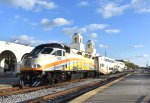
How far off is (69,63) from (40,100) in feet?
46.0

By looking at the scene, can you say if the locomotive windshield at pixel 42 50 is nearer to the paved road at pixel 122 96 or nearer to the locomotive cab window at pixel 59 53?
the locomotive cab window at pixel 59 53

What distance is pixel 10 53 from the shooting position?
57.1 meters

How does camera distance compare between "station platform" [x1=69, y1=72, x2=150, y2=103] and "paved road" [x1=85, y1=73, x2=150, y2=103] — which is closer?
"station platform" [x1=69, y1=72, x2=150, y2=103]

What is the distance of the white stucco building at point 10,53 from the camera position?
5083 centimetres

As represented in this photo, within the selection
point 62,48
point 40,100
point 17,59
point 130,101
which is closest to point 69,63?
point 62,48

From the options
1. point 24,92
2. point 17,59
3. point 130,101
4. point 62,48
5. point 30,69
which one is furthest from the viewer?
point 17,59

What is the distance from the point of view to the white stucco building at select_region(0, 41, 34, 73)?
2001 inches

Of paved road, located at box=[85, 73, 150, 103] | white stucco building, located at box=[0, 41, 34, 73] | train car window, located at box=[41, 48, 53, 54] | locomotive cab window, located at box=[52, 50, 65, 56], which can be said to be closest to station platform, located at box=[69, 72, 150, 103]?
paved road, located at box=[85, 73, 150, 103]

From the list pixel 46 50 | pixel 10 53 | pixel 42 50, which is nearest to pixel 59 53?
A: pixel 46 50

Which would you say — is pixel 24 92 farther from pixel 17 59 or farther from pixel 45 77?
pixel 17 59

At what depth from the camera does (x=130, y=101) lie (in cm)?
1356

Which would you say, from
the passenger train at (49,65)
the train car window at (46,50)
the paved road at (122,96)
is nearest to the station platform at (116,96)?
the paved road at (122,96)

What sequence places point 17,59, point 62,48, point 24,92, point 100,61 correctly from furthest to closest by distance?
point 17,59, point 100,61, point 62,48, point 24,92

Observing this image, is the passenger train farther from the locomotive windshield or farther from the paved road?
the paved road
